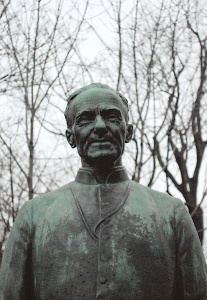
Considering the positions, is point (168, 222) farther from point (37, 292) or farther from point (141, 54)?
point (141, 54)

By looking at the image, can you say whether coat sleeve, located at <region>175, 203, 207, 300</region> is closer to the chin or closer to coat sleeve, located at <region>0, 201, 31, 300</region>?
the chin

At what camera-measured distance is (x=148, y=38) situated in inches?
379

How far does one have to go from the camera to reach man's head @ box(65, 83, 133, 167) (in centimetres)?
268

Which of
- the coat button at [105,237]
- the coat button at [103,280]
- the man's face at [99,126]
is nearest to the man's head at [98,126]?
the man's face at [99,126]

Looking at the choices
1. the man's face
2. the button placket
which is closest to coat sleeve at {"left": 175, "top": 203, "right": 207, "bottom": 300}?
the button placket

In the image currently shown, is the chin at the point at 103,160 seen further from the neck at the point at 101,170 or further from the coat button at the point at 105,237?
the coat button at the point at 105,237

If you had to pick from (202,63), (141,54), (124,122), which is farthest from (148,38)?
(124,122)

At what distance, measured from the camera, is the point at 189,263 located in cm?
262

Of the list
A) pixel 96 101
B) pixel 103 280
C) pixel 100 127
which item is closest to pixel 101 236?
pixel 103 280

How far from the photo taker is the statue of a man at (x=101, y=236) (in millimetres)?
2520

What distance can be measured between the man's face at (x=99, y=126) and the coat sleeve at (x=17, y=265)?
0.42 m

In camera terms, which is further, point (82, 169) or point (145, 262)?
point (82, 169)

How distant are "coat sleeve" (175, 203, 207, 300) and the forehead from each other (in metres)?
0.58

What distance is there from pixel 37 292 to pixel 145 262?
48 centimetres
